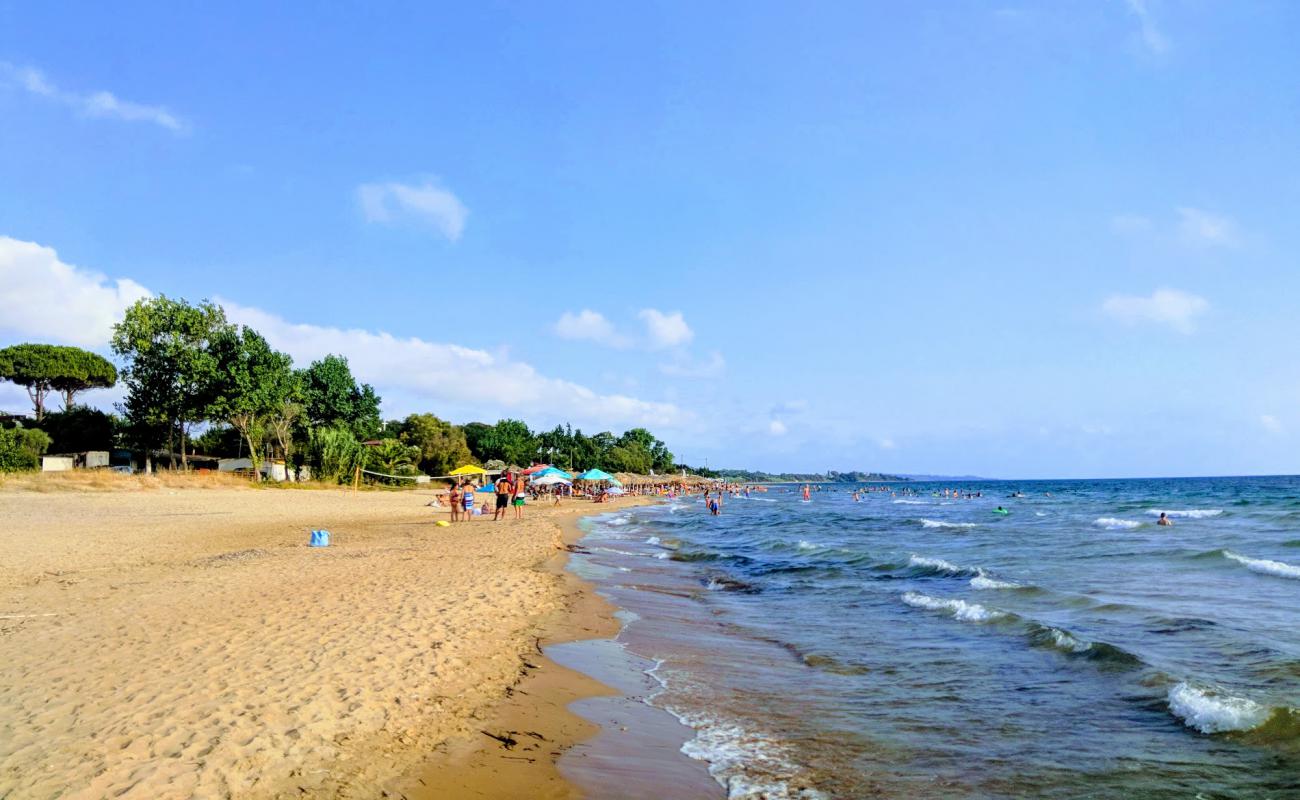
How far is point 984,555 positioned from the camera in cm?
2128

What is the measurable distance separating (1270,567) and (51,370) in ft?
231

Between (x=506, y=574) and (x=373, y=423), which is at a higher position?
(x=373, y=423)

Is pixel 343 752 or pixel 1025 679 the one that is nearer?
pixel 343 752

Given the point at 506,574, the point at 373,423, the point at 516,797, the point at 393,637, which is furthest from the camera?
A: the point at 373,423

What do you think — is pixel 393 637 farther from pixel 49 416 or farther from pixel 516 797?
pixel 49 416

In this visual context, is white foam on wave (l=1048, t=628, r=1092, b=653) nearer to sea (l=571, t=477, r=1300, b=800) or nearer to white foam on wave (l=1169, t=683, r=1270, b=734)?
sea (l=571, t=477, r=1300, b=800)

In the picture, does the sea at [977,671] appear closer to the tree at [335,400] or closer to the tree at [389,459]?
the tree at [389,459]

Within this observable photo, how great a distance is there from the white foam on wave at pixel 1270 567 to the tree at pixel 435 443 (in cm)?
5311

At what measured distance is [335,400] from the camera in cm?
6288

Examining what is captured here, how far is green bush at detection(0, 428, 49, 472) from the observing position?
1404 inches

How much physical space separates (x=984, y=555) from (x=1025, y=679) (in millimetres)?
14085

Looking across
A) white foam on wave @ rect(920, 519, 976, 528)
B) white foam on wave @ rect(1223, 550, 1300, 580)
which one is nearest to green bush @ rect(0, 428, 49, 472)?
white foam on wave @ rect(920, 519, 976, 528)

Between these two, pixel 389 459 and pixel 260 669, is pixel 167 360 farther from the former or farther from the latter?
pixel 260 669

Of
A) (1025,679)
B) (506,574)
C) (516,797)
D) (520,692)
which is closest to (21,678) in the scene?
(520,692)
